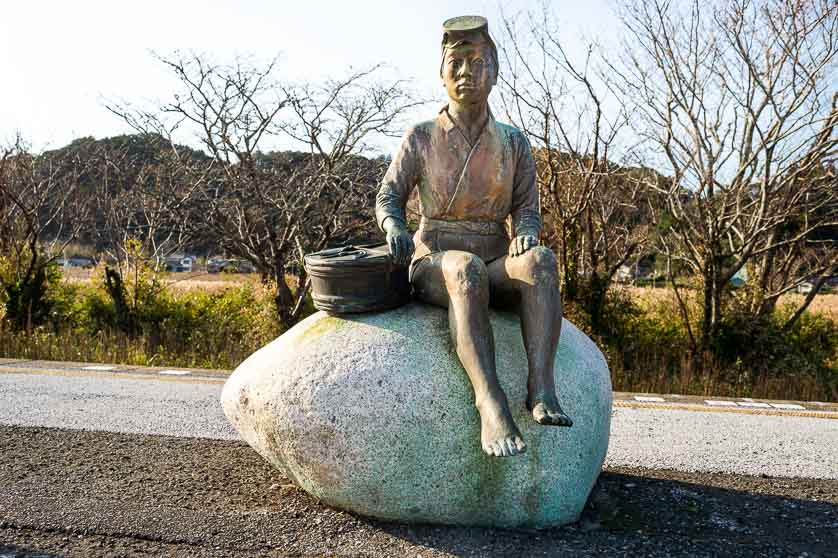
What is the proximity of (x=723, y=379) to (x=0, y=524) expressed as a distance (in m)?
7.19

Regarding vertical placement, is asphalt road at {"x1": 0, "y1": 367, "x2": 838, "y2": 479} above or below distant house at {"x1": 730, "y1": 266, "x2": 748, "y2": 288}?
below

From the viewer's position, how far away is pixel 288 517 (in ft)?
12.4

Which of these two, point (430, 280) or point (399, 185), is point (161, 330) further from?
point (430, 280)

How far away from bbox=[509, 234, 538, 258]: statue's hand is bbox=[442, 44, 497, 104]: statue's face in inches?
29.5

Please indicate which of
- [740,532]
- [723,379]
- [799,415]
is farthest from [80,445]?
[723,379]

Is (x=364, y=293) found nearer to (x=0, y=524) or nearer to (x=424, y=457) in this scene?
(x=424, y=457)

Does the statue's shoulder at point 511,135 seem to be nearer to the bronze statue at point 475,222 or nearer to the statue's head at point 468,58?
the bronze statue at point 475,222

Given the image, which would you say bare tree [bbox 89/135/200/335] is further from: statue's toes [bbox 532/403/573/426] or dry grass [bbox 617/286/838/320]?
statue's toes [bbox 532/403/573/426]

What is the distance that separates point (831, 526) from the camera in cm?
387

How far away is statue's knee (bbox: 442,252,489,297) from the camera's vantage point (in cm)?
361

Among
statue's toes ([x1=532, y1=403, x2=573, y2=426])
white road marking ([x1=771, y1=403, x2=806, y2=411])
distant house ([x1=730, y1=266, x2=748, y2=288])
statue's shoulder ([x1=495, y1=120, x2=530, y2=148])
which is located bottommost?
white road marking ([x1=771, y1=403, x2=806, y2=411])

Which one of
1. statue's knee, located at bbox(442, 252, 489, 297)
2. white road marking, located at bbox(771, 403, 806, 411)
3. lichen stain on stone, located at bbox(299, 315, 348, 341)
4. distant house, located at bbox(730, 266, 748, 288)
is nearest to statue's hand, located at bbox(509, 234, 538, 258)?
statue's knee, located at bbox(442, 252, 489, 297)

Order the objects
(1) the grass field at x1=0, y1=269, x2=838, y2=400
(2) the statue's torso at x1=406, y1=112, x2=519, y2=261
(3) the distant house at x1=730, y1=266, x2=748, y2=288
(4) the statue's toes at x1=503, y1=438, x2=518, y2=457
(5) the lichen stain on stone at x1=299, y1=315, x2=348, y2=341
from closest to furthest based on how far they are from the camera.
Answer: (4) the statue's toes at x1=503, y1=438, x2=518, y2=457
(5) the lichen stain on stone at x1=299, y1=315, x2=348, y2=341
(2) the statue's torso at x1=406, y1=112, x2=519, y2=261
(1) the grass field at x1=0, y1=269, x2=838, y2=400
(3) the distant house at x1=730, y1=266, x2=748, y2=288

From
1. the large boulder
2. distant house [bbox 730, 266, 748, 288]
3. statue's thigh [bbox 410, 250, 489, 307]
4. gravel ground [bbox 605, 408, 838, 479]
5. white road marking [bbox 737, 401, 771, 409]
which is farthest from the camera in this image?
distant house [bbox 730, 266, 748, 288]
